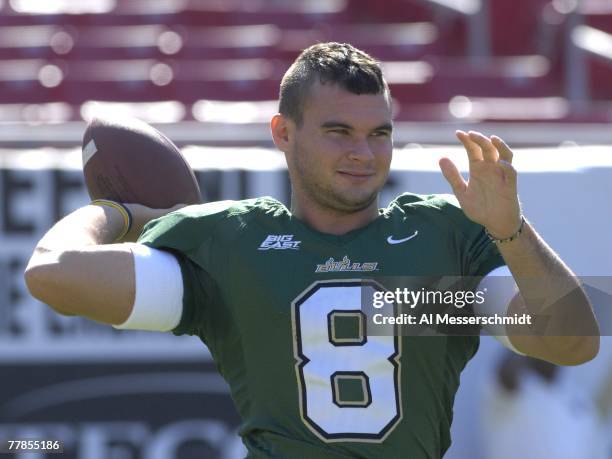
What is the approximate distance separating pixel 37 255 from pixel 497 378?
2297mm

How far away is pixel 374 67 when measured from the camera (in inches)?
98.7

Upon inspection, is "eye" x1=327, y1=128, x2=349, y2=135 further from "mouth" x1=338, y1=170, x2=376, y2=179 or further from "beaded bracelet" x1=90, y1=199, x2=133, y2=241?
"beaded bracelet" x1=90, y1=199, x2=133, y2=241

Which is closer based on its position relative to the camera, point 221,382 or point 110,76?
point 221,382

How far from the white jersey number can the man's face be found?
18cm

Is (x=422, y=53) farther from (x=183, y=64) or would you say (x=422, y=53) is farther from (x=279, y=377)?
(x=279, y=377)

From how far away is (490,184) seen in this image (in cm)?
215

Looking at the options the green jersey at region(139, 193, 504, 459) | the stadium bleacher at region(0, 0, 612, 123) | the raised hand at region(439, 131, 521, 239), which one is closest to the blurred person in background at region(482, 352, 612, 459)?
the green jersey at region(139, 193, 504, 459)

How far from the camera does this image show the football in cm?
268

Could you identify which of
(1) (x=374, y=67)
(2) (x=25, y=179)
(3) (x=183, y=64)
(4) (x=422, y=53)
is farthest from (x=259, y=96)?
(1) (x=374, y=67)

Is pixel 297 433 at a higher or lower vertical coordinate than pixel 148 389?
higher

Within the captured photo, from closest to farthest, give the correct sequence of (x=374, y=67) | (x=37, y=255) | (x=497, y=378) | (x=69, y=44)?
(x=37, y=255) → (x=374, y=67) → (x=497, y=378) → (x=69, y=44)

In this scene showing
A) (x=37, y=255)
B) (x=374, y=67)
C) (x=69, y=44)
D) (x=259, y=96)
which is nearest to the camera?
(x=37, y=255)

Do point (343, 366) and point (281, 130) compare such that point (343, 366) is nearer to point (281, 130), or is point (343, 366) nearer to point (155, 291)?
point (155, 291)

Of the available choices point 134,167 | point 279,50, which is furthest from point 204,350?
point 279,50
